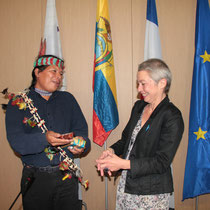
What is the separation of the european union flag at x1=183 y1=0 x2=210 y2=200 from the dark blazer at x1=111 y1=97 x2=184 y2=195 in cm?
112

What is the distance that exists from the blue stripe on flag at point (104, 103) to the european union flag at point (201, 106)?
1.06 metres

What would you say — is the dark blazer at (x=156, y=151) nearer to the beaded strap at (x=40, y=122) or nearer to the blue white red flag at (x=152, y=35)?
the beaded strap at (x=40, y=122)

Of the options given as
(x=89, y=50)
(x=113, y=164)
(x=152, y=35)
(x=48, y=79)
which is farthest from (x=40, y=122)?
(x=152, y=35)

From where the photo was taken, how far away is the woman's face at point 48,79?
1834 mm

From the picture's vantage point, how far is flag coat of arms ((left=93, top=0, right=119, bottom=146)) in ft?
7.95

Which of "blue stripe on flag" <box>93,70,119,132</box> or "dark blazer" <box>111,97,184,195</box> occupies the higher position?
"blue stripe on flag" <box>93,70,119,132</box>

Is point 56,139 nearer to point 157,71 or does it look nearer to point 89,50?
point 157,71

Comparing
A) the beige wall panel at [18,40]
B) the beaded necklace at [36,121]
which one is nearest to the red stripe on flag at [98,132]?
the beaded necklace at [36,121]

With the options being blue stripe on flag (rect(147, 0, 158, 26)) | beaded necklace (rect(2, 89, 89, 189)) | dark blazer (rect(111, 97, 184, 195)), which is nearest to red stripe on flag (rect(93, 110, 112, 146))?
beaded necklace (rect(2, 89, 89, 189))

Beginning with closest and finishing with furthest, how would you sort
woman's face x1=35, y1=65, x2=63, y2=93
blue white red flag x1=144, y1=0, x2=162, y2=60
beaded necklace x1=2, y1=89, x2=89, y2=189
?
beaded necklace x1=2, y1=89, x2=89, y2=189 → woman's face x1=35, y1=65, x2=63, y2=93 → blue white red flag x1=144, y1=0, x2=162, y2=60

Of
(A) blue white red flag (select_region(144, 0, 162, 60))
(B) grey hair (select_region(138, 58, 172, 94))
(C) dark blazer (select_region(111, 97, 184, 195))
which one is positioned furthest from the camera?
(A) blue white red flag (select_region(144, 0, 162, 60))

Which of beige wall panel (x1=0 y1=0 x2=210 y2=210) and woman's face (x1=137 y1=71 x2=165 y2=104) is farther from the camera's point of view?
beige wall panel (x1=0 y1=0 x2=210 y2=210)

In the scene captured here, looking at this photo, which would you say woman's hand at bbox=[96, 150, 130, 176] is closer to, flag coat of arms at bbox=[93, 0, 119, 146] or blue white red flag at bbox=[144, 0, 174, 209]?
flag coat of arms at bbox=[93, 0, 119, 146]

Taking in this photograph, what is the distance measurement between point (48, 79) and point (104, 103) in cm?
86
